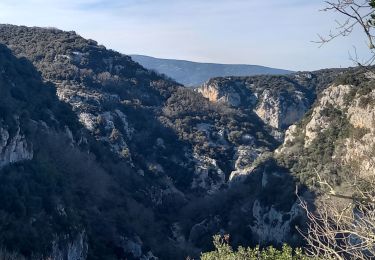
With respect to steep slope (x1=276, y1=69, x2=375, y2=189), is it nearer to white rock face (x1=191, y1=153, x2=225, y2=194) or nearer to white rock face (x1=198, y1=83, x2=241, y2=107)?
white rock face (x1=191, y1=153, x2=225, y2=194)

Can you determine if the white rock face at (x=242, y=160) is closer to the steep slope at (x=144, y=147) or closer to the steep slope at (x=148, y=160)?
the steep slope at (x=148, y=160)

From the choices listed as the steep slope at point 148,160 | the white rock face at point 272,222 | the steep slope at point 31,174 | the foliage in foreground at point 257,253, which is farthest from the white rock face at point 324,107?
the foliage in foreground at point 257,253

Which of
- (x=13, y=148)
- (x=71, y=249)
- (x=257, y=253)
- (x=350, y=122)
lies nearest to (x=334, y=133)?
(x=350, y=122)

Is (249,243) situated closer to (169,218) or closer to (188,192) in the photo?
(169,218)

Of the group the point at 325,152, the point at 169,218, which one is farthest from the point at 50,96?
the point at 325,152

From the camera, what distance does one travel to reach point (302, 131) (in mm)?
53500

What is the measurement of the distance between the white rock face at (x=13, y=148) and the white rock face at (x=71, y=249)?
6601mm

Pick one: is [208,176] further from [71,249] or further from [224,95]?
[224,95]

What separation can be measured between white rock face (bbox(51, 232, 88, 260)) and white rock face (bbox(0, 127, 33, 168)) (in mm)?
6601

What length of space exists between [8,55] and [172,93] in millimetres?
41747

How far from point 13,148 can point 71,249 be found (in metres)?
7.90

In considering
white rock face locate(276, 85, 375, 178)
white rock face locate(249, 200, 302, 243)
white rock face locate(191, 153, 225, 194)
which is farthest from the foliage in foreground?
white rock face locate(191, 153, 225, 194)

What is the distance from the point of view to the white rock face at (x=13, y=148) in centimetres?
3281

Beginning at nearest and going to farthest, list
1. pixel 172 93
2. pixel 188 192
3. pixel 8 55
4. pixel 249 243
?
pixel 249 243
pixel 8 55
pixel 188 192
pixel 172 93
